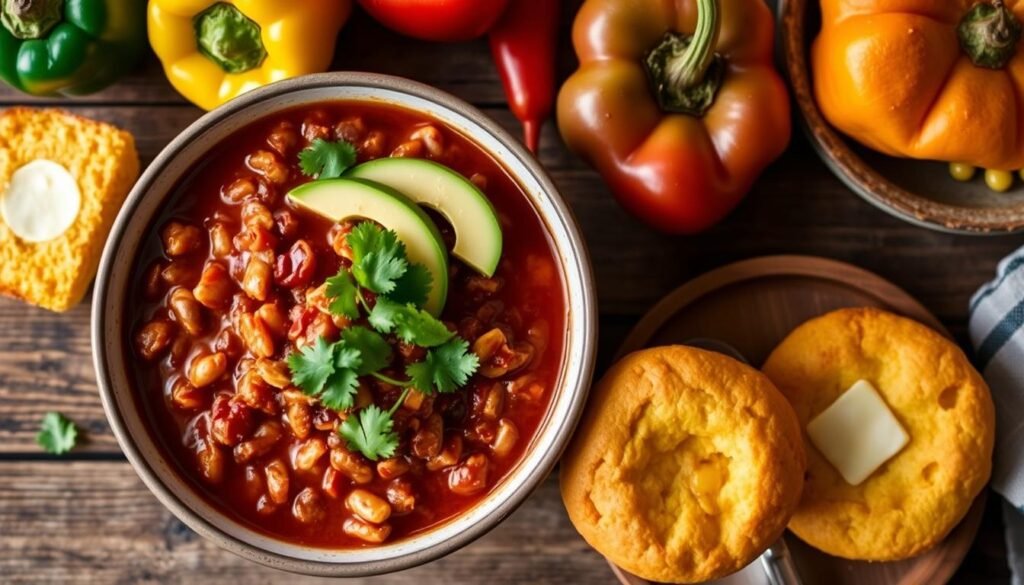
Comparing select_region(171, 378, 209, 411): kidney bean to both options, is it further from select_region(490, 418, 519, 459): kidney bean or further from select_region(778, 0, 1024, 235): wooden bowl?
select_region(778, 0, 1024, 235): wooden bowl

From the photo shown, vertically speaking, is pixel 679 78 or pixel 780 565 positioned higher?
pixel 679 78

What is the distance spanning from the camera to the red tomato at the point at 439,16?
280cm

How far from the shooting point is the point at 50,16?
9.50 feet

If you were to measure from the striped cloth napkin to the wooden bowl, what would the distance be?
170 millimetres

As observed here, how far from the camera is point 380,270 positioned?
2.41 metres

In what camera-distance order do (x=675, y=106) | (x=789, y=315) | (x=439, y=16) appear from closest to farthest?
(x=439, y=16), (x=675, y=106), (x=789, y=315)

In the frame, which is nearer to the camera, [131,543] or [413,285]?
[413,285]

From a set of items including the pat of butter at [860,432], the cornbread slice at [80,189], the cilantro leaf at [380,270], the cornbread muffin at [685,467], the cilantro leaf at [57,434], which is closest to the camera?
the cilantro leaf at [380,270]

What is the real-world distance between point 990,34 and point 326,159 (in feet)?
5.79

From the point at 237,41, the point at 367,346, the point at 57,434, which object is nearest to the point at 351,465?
the point at 367,346

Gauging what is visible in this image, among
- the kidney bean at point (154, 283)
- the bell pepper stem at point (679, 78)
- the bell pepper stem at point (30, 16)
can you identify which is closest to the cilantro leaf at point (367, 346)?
the kidney bean at point (154, 283)

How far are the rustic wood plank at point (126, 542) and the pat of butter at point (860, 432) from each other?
79 centimetres

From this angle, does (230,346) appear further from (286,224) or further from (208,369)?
(286,224)

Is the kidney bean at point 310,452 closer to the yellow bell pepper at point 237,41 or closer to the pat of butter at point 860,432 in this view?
the yellow bell pepper at point 237,41
